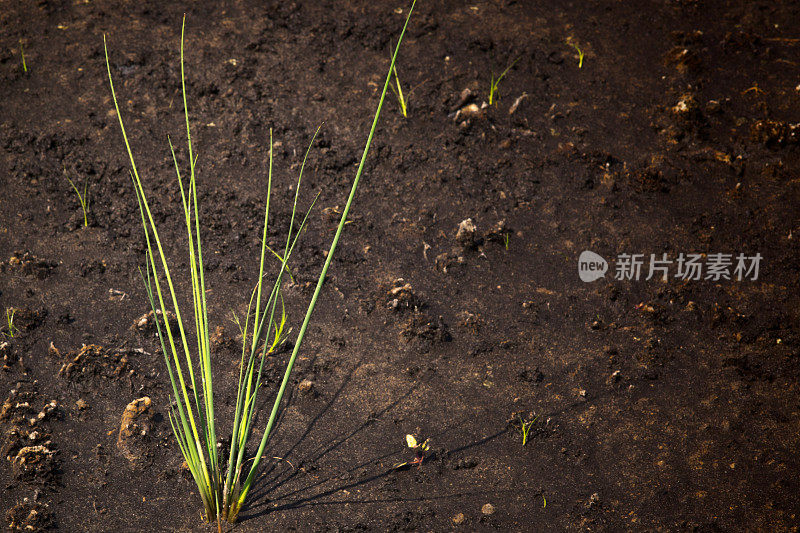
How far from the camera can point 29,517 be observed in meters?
1.69

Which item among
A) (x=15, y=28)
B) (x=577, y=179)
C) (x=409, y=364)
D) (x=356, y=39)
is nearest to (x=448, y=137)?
(x=577, y=179)

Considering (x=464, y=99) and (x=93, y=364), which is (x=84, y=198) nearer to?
(x=93, y=364)

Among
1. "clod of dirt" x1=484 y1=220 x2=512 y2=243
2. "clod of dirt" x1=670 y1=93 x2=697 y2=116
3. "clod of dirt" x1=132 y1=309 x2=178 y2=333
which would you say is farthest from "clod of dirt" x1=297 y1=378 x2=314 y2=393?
"clod of dirt" x1=670 y1=93 x2=697 y2=116

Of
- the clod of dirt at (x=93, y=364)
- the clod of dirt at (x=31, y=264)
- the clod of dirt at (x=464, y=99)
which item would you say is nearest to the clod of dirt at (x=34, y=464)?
the clod of dirt at (x=93, y=364)

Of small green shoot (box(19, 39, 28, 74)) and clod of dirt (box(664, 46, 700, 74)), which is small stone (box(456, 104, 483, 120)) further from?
small green shoot (box(19, 39, 28, 74))

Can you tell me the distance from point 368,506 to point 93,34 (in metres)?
2.62

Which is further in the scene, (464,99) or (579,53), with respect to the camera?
(579,53)

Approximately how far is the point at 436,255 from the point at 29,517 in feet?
4.81

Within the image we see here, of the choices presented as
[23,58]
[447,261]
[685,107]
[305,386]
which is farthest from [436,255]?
[23,58]

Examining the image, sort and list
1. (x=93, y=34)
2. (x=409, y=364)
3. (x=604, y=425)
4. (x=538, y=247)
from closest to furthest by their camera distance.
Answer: (x=604, y=425)
(x=409, y=364)
(x=538, y=247)
(x=93, y=34)

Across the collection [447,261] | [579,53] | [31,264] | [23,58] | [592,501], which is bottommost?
[592,501]

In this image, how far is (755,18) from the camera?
3342mm

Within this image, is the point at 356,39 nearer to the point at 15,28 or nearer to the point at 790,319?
the point at 15,28

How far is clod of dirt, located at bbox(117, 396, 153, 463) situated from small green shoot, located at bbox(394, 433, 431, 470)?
721mm
